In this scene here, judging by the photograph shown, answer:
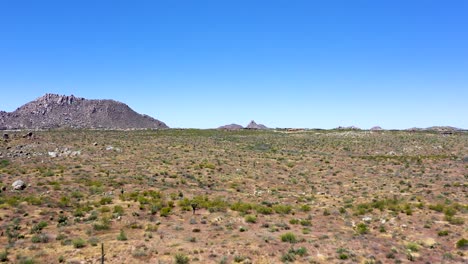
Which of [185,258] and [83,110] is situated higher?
[83,110]

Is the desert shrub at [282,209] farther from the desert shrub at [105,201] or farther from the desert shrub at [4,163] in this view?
the desert shrub at [4,163]

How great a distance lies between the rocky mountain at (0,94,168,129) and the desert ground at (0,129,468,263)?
13673cm

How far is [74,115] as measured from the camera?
179m

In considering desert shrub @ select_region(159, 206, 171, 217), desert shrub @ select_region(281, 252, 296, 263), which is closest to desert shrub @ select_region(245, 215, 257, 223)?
desert shrub @ select_region(159, 206, 171, 217)

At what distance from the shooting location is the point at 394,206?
24.0m

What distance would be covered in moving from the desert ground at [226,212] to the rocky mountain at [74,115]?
13673 centimetres

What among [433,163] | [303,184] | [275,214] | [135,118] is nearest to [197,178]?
[303,184]

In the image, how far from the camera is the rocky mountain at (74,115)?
169 meters

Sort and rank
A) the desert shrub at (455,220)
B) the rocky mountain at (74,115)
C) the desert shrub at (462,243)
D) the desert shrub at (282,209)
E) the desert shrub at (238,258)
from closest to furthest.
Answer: the desert shrub at (238,258) < the desert shrub at (462,243) < the desert shrub at (455,220) < the desert shrub at (282,209) < the rocky mountain at (74,115)

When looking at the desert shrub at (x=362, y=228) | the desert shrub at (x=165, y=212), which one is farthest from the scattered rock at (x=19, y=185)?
the desert shrub at (x=362, y=228)

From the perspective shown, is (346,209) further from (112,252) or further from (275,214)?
(112,252)

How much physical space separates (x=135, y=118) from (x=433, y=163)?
16264 centimetres

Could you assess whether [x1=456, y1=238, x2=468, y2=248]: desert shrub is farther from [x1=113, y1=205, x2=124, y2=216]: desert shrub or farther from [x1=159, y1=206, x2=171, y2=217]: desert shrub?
[x1=113, y1=205, x2=124, y2=216]: desert shrub

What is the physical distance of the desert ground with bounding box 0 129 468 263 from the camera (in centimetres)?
1577
